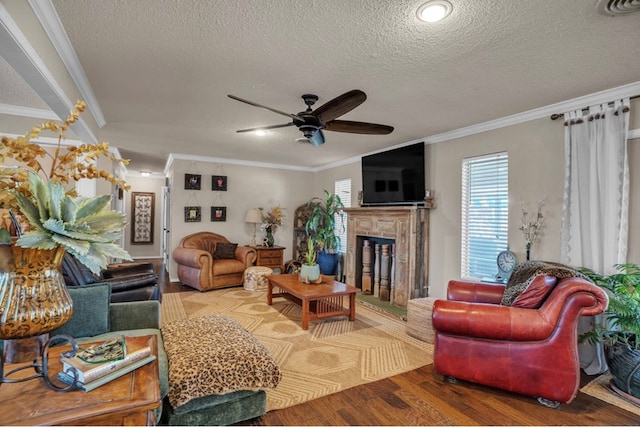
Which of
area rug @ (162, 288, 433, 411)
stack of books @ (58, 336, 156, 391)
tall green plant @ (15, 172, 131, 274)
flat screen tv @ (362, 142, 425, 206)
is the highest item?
flat screen tv @ (362, 142, 425, 206)

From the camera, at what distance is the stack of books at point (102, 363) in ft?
3.33

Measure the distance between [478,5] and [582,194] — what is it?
86.8 inches

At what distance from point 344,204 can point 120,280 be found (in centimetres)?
410

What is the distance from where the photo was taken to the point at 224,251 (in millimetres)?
5930

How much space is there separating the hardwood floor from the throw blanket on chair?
722 millimetres

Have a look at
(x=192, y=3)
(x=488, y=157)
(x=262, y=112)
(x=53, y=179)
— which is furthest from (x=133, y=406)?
(x=488, y=157)

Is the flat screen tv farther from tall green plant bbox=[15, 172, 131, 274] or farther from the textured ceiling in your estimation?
tall green plant bbox=[15, 172, 131, 274]

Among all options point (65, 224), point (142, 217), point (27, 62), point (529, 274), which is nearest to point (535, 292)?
point (529, 274)

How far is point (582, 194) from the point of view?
2943mm

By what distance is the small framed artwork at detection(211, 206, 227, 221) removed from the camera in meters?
6.32

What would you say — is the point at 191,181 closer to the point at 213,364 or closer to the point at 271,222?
the point at 271,222

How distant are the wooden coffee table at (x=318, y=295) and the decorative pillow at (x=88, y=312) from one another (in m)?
1.86

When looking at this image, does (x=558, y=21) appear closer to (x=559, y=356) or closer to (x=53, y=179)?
(x=559, y=356)

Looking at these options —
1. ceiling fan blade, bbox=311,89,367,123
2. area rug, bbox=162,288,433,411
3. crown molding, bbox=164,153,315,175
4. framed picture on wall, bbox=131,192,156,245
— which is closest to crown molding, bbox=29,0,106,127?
ceiling fan blade, bbox=311,89,367,123
